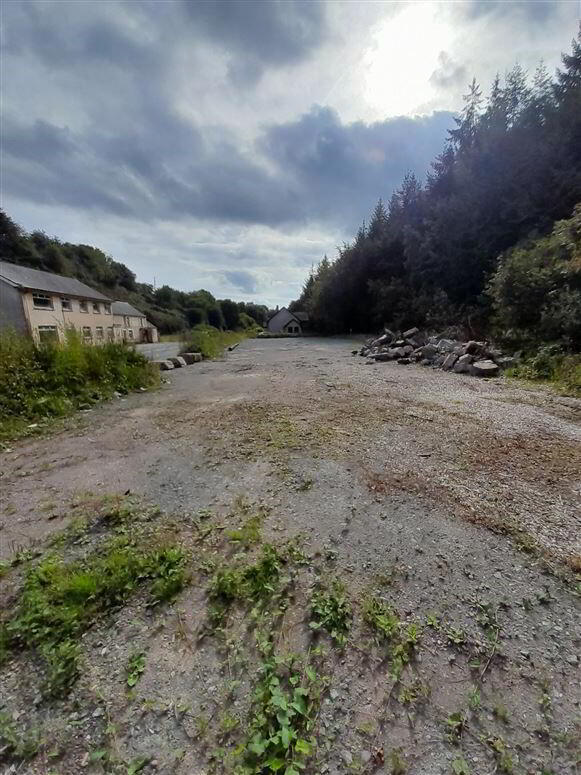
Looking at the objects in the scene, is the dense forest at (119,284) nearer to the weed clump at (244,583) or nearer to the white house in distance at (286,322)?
the white house in distance at (286,322)

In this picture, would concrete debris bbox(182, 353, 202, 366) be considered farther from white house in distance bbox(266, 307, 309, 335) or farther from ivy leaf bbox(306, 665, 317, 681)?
white house in distance bbox(266, 307, 309, 335)

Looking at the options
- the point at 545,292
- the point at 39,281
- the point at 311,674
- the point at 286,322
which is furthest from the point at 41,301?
the point at 286,322

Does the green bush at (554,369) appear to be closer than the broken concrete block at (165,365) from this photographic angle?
Yes

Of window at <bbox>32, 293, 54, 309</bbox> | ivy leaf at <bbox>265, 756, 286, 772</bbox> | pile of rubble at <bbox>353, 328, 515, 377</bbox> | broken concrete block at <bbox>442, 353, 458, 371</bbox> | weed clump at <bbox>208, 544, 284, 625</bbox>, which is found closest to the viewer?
ivy leaf at <bbox>265, 756, 286, 772</bbox>

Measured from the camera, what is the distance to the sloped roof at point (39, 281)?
17.1 meters

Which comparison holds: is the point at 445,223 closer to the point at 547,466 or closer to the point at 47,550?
the point at 547,466

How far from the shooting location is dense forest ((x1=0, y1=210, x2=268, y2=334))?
3169 cm

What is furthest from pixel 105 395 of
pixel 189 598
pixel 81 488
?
pixel 189 598

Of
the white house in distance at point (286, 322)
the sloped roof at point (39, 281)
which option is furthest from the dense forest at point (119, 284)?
the sloped roof at point (39, 281)

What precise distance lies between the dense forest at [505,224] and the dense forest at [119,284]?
1449 inches

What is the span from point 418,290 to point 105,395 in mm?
17303

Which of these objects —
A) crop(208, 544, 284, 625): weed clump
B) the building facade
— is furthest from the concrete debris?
the building facade

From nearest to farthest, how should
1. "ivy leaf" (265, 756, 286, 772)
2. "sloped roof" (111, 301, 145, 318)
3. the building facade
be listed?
"ivy leaf" (265, 756, 286, 772), the building facade, "sloped roof" (111, 301, 145, 318)

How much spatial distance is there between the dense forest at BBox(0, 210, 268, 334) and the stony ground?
40365mm
